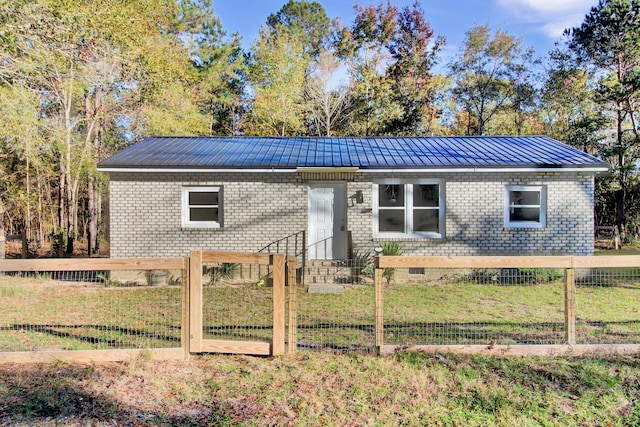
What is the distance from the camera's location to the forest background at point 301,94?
16.2 meters

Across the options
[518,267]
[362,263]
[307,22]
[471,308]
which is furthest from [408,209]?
[307,22]

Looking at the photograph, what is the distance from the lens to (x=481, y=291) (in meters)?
9.60

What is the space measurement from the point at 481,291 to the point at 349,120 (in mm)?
20685

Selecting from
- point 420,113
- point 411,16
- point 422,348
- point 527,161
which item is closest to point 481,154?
point 527,161

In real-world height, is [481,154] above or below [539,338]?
above

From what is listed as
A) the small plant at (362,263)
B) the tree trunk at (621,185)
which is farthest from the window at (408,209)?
the tree trunk at (621,185)

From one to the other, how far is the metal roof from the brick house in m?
0.05

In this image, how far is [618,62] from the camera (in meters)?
22.0

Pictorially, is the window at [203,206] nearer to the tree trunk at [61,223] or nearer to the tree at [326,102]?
the tree trunk at [61,223]

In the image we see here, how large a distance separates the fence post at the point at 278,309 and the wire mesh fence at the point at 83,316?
1092mm

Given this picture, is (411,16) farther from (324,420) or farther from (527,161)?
(324,420)

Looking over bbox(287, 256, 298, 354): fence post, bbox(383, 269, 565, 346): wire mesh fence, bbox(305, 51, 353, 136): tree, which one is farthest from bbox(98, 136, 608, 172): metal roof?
bbox(305, 51, 353, 136): tree

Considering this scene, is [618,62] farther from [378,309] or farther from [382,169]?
[378,309]

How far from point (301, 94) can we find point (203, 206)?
59.2 ft
